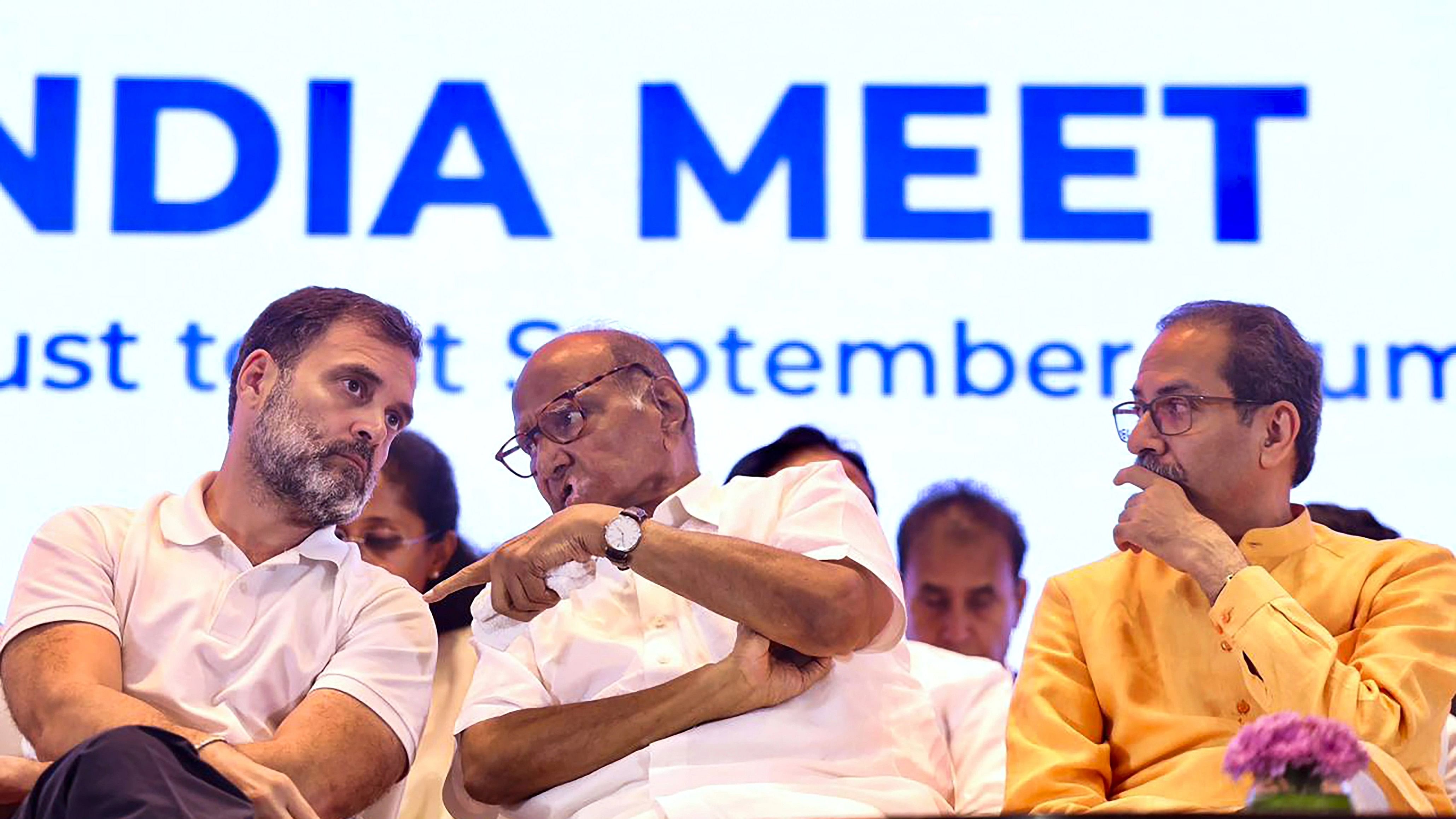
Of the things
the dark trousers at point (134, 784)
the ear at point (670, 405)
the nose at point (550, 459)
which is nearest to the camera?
the dark trousers at point (134, 784)

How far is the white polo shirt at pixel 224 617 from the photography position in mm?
3432

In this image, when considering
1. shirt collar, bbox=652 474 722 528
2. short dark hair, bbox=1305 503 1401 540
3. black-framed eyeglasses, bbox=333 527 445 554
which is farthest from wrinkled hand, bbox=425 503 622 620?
short dark hair, bbox=1305 503 1401 540

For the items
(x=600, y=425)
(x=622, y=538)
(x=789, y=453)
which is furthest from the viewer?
(x=789, y=453)

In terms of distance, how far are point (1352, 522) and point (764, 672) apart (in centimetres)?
169

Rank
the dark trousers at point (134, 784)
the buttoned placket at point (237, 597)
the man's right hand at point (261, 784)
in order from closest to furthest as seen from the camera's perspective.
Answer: the dark trousers at point (134, 784) < the man's right hand at point (261, 784) < the buttoned placket at point (237, 597)

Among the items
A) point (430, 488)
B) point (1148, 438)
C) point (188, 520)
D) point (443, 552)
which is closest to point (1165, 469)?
point (1148, 438)

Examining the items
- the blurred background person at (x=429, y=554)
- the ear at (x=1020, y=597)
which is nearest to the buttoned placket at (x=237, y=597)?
the blurred background person at (x=429, y=554)

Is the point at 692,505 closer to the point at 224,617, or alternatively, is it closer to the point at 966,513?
the point at 224,617

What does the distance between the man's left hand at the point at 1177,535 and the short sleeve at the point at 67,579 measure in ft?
5.88

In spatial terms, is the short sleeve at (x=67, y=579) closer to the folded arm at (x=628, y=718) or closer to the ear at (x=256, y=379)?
the ear at (x=256, y=379)

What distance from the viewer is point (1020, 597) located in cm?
521

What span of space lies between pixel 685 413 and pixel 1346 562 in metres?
1.32

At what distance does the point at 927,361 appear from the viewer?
551 centimetres

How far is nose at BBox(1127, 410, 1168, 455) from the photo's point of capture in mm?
3611
